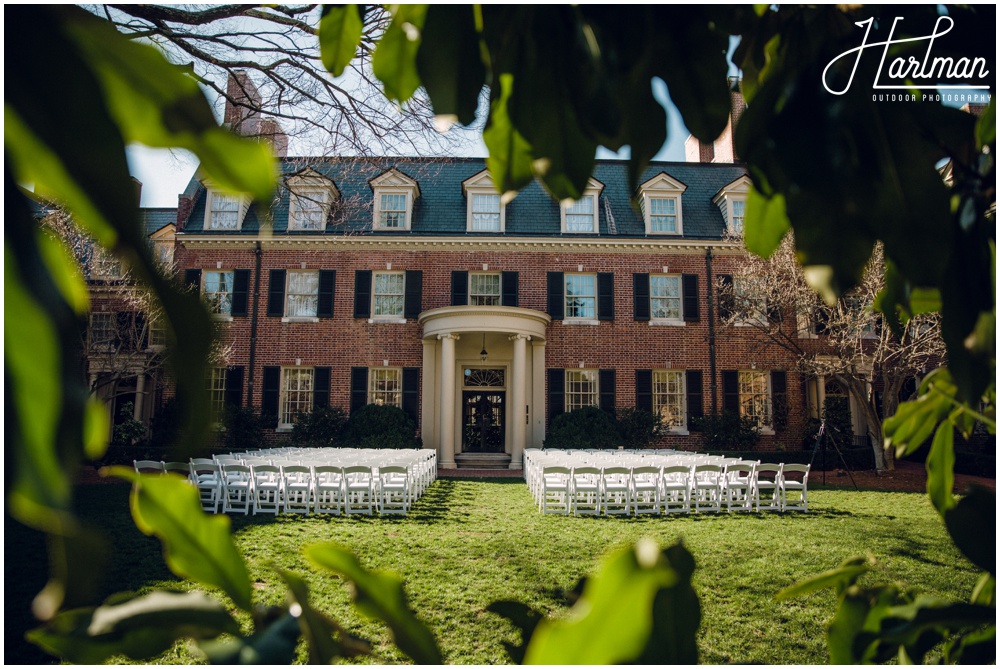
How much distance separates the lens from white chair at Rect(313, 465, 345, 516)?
36.3ft

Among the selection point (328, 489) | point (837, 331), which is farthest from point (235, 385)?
point (837, 331)

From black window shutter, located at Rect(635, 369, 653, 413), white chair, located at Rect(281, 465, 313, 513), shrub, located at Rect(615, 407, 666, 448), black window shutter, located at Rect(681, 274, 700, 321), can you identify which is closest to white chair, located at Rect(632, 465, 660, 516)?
white chair, located at Rect(281, 465, 313, 513)

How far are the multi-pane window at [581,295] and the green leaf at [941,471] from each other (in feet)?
67.3

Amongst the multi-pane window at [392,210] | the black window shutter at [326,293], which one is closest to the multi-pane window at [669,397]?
the multi-pane window at [392,210]

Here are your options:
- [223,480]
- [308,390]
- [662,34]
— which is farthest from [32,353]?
[308,390]

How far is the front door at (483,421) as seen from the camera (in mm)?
21922

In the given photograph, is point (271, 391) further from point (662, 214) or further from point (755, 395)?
point (755, 395)

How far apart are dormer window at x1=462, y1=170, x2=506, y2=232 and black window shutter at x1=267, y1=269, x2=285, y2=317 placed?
6964mm

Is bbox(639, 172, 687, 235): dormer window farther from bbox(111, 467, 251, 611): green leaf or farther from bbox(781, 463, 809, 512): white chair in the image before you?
bbox(111, 467, 251, 611): green leaf

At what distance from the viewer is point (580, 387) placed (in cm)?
2139

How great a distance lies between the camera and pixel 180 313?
14.8 inches

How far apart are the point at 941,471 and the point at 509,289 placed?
20633 mm

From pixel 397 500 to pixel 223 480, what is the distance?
140 inches

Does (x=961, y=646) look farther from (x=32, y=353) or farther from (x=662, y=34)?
(x=32, y=353)
